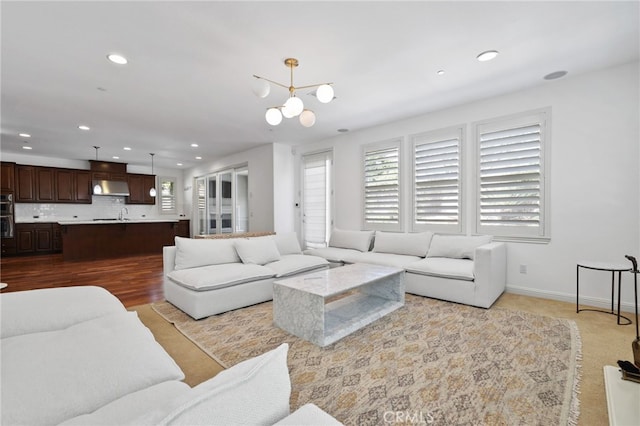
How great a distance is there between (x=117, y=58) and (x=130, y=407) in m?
3.28

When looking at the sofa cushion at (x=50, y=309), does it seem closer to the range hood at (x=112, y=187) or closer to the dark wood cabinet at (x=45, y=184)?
the range hood at (x=112, y=187)

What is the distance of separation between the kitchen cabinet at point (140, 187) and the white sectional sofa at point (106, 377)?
7.96 metres

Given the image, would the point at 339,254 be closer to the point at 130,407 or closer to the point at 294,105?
the point at 294,105

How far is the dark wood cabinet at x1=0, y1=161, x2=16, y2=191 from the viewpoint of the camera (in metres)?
7.06

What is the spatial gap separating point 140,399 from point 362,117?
464 centimetres

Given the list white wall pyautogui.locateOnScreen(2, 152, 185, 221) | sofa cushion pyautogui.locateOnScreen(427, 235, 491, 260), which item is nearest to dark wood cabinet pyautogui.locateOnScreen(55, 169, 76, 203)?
white wall pyautogui.locateOnScreen(2, 152, 185, 221)

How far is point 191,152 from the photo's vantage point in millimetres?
7492

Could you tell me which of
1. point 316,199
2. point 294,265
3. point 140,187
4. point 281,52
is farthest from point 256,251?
point 140,187

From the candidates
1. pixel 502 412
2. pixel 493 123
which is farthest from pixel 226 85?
pixel 502 412

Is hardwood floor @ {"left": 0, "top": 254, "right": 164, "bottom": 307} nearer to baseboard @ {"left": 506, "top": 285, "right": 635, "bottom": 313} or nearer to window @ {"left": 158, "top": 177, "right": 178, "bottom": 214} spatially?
window @ {"left": 158, "top": 177, "right": 178, "bottom": 214}

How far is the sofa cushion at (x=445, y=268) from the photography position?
11.1 ft

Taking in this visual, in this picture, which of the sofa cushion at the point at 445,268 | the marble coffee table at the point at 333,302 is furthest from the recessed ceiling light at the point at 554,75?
the marble coffee table at the point at 333,302

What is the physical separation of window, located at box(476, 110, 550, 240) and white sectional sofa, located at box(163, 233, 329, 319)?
2469mm

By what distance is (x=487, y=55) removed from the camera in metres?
2.88
